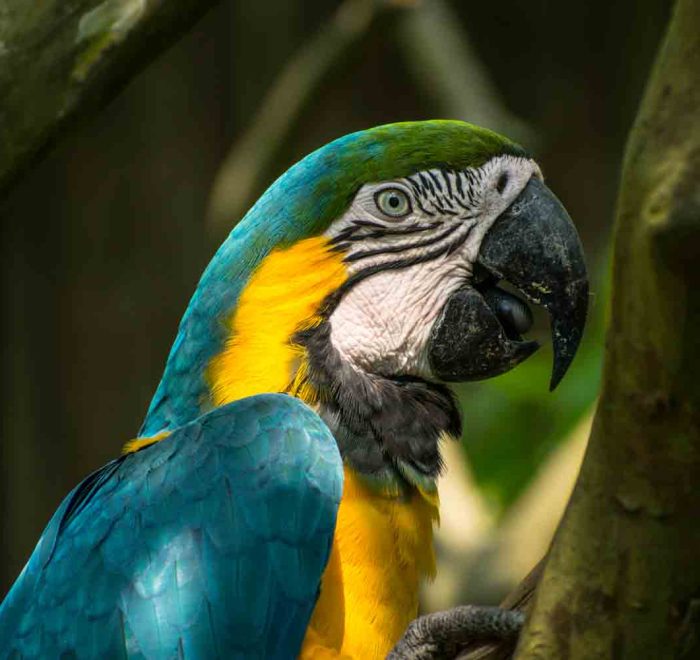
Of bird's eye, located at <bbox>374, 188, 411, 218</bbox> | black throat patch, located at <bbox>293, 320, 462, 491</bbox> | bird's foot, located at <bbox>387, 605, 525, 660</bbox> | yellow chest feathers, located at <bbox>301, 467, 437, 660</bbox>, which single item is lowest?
bird's foot, located at <bbox>387, 605, 525, 660</bbox>

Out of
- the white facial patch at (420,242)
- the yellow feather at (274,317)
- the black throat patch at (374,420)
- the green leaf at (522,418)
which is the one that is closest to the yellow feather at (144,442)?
the yellow feather at (274,317)

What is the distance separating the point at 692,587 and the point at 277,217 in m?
1.22

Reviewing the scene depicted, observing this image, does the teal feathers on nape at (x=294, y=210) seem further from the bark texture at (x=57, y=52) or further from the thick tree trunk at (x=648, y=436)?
the thick tree trunk at (x=648, y=436)

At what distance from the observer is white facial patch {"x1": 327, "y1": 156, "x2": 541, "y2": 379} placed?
84.1 inches

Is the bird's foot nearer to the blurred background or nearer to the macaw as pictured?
the macaw

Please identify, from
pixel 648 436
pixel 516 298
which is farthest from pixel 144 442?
pixel 648 436

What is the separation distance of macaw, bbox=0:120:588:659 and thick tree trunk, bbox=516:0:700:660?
71 cm

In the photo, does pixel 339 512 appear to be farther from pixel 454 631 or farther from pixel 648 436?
pixel 648 436

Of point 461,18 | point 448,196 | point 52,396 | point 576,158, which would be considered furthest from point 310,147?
point 448,196

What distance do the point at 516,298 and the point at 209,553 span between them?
0.76 metres

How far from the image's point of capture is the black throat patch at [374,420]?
1995 mm

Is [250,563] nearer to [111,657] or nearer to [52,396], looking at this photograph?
[111,657]

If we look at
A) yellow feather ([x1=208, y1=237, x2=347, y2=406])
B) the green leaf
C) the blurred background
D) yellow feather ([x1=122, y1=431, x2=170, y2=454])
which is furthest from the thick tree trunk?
the blurred background

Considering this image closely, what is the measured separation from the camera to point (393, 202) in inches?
85.4
